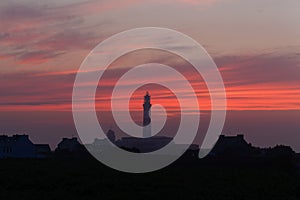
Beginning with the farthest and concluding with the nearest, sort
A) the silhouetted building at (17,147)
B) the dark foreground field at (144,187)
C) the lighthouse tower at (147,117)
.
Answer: the lighthouse tower at (147,117)
the silhouetted building at (17,147)
the dark foreground field at (144,187)

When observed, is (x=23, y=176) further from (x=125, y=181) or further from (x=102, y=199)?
(x=102, y=199)

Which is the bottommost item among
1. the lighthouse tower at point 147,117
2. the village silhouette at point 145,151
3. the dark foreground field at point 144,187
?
the dark foreground field at point 144,187

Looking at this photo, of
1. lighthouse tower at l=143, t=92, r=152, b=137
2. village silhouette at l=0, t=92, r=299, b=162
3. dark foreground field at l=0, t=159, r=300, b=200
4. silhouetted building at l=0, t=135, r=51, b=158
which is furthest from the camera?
lighthouse tower at l=143, t=92, r=152, b=137

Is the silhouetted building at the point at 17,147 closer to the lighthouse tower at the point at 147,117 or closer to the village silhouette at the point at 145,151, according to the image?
the village silhouette at the point at 145,151

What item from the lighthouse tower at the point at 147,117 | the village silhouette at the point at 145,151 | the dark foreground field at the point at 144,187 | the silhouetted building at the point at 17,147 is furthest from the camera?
the lighthouse tower at the point at 147,117

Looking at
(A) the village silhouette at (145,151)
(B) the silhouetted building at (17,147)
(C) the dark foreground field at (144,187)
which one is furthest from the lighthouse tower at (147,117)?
(C) the dark foreground field at (144,187)

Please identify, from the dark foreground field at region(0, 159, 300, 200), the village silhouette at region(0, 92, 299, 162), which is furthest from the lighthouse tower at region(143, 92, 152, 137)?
the dark foreground field at region(0, 159, 300, 200)

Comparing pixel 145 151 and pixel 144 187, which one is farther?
pixel 145 151

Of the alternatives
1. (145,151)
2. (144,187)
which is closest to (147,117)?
(145,151)

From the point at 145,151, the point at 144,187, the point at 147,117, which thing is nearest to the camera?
the point at 144,187

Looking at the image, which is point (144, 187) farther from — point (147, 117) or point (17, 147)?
point (147, 117)

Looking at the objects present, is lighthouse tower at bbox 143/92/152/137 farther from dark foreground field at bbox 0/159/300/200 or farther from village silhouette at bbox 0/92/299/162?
dark foreground field at bbox 0/159/300/200

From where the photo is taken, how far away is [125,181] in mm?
35219

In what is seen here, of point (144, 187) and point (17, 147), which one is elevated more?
point (17, 147)
